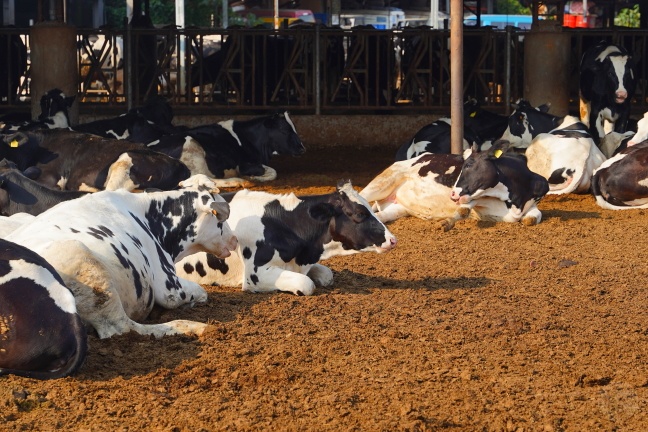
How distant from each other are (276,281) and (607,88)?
11.6 m

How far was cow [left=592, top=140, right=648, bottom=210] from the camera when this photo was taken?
546 inches

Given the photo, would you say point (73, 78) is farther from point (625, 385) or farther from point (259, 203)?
point (625, 385)

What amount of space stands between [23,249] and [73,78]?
1293cm

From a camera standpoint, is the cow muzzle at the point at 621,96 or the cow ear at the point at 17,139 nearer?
the cow ear at the point at 17,139

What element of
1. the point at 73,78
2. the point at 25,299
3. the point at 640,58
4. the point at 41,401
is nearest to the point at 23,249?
the point at 25,299

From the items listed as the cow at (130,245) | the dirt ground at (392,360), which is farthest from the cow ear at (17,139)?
the cow at (130,245)

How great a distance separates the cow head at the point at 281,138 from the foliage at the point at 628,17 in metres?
30.7

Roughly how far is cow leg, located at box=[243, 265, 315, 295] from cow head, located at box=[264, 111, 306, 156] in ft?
28.3

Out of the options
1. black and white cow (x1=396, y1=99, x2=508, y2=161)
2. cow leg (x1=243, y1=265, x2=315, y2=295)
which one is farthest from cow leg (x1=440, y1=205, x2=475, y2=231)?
cow leg (x1=243, y1=265, x2=315, y2=295)

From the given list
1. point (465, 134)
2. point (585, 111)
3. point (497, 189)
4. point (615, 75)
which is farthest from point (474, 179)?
point (585, 111)

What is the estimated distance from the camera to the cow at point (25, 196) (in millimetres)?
9773

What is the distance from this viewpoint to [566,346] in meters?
7.43

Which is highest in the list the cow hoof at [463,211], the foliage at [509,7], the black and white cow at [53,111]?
the foliage at [509,7]

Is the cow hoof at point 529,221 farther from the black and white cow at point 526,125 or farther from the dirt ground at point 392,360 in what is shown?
the black and white cow at point 526,125
